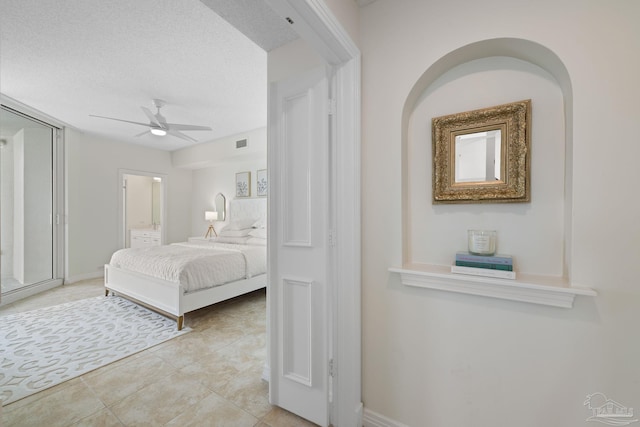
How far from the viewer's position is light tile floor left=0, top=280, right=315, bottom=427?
1.53 metres

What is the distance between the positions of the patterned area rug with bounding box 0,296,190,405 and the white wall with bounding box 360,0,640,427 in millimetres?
2290

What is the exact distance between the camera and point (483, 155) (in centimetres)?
127

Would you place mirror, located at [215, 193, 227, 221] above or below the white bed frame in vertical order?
above

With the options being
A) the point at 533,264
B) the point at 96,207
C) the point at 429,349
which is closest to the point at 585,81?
the point at 533,264

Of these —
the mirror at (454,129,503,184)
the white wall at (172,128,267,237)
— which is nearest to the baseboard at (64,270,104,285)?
the white wall at (172,128,267,237)

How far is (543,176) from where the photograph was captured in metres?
1.17

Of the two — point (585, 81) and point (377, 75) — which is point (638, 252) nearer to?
point (585, 81)

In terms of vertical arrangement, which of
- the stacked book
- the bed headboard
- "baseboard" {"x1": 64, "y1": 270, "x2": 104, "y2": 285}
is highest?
the bed headboard

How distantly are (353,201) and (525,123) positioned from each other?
0.87 meters

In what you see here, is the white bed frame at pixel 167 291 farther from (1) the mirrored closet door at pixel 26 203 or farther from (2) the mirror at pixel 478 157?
(2) the mirror at pixel 478 157

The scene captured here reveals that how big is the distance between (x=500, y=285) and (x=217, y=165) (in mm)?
5821

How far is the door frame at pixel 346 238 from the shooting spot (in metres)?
1.38

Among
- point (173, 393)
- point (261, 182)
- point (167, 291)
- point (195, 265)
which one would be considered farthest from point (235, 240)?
point (173, 393)

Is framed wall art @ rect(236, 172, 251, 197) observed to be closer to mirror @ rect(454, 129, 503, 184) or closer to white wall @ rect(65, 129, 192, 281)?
white wall @ rect(65, 129, 192, 281)
